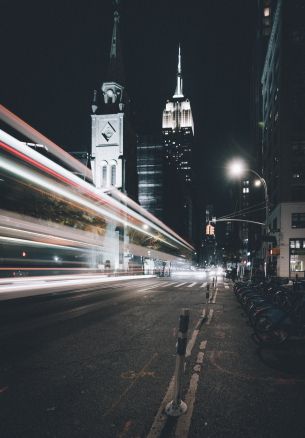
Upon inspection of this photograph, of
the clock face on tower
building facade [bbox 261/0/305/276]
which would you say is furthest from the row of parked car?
the clock face on tower

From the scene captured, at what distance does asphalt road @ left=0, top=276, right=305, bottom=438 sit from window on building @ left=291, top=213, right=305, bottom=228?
138 ft

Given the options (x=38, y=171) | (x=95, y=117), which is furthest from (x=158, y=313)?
(x=95, y=117)

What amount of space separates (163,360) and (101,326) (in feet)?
13.2

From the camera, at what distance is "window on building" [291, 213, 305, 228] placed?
4844 centimetres

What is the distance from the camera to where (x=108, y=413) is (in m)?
4.56

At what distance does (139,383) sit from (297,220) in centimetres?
4777

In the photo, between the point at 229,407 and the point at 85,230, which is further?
the point at 85,230

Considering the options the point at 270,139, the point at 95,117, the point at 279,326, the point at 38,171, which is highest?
the point at 95,117

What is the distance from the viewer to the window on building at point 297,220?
4844cm

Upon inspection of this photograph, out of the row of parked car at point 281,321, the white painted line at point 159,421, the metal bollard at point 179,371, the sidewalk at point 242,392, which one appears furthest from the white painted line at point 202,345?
the metal bollard at point 179,371

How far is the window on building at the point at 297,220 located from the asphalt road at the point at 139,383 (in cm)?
4206

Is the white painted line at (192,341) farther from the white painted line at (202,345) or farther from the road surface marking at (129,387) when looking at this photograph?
the road surface marking at (129,387)

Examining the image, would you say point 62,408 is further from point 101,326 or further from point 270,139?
point 270,139

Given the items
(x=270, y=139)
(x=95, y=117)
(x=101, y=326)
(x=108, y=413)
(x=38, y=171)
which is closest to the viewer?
(x=108, y=413)
